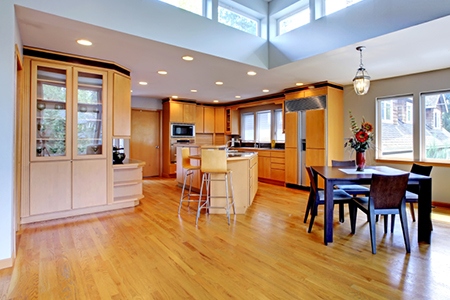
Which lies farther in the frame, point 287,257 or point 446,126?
point 446,126

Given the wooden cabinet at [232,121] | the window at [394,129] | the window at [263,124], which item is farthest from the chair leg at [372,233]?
the wooden cabinet at [232,121]

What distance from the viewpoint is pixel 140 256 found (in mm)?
2430

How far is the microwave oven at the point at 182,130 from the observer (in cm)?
713

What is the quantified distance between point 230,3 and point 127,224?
3588 mm

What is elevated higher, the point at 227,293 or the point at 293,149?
the point at 293,149

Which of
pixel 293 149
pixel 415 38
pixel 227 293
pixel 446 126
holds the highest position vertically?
pixel 415 38

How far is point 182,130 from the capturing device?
7324 millimetres

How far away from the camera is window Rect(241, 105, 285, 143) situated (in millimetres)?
7075

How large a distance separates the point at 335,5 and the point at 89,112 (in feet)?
12.9

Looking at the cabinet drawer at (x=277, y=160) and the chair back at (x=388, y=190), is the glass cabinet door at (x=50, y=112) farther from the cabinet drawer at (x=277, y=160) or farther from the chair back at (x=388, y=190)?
the cabinet drawer at (x=277, y=160)

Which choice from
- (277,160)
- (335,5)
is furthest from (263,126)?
(335,5)

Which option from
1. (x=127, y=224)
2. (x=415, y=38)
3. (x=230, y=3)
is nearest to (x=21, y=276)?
(x=127, y=224)

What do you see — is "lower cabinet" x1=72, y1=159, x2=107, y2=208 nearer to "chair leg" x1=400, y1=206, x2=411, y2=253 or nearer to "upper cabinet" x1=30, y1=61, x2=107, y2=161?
"upper cabinet" x1=30, y1=61, x2=107, y2=161

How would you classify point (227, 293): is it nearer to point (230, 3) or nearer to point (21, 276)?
point (21, 276)
